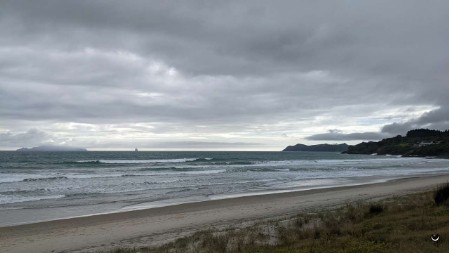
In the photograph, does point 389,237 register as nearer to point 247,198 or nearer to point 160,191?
point 247,198

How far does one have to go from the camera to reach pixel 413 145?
145m

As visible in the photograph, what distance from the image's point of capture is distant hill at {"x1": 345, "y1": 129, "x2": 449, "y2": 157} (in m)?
121

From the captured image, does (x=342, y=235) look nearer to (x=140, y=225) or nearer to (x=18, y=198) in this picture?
(x=140, y=225)

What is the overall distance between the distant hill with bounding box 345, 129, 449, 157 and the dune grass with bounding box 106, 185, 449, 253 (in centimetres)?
11619

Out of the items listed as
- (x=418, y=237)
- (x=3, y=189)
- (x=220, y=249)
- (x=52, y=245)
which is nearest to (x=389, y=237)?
(x=418, y=237)

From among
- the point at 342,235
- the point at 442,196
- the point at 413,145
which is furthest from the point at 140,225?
the point at 413,145

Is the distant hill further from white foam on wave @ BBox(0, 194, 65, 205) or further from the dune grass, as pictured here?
the dune grass

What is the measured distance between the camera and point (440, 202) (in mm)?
13273

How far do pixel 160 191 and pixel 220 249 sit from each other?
59.0ft

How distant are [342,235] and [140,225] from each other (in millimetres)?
7583

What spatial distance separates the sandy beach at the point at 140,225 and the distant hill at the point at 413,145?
367 ft

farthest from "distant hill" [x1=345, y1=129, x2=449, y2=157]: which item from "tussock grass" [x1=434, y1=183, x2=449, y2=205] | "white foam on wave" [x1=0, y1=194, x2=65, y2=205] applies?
"white foam on wave" [x1=0, y1=194, x2=65, y2=205]

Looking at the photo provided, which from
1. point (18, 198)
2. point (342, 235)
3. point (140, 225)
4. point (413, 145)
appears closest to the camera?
point (342, 235)

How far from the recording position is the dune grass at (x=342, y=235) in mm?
7934
